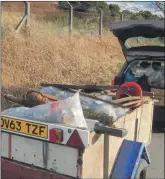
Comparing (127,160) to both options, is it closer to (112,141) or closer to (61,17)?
(112,141)

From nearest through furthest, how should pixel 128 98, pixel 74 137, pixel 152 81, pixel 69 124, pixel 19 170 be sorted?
1. pixel 74 137
2. pixel 69 124
3. pixel 19 170
4. pixel 128 98
5. pixel 152 81

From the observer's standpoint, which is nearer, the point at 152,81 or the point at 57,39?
the point at 152,81

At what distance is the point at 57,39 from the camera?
33.0ft

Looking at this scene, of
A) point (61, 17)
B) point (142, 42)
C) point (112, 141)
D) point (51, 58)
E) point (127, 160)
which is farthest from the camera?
point (61, 17)

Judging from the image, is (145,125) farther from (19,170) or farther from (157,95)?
(157,95)

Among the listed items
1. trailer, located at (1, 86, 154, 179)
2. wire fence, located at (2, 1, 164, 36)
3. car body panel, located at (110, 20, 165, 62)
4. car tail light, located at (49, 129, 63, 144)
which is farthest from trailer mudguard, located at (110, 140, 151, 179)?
wire fence, located at (2, 1, 164, 36)

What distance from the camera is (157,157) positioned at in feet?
15.4

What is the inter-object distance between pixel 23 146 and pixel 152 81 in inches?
154

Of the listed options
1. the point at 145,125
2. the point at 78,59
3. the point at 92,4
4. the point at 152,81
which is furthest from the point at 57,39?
the point at 145,125

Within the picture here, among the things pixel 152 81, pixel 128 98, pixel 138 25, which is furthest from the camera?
pixel 152 81

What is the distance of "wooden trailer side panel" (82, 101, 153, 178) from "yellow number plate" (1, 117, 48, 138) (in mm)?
378

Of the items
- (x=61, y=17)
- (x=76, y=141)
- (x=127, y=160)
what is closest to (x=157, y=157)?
(x=127, y=160)

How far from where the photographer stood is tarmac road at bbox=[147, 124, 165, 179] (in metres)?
4.14

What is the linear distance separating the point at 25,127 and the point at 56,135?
30cm
